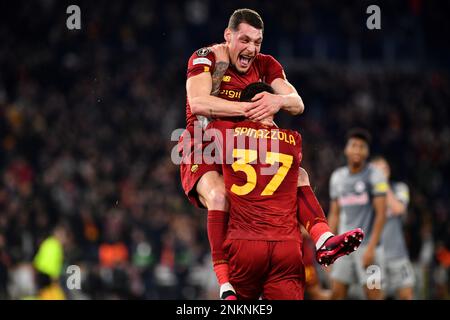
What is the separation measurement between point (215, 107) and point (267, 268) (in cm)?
128

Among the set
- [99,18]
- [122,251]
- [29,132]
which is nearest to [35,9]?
[99,18]

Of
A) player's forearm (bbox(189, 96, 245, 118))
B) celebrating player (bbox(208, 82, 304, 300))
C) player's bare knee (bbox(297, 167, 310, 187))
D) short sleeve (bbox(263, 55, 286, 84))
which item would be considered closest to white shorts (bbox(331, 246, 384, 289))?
short sleeve (bbox(263, 55, 286, 84))

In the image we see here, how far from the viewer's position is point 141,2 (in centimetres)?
2330

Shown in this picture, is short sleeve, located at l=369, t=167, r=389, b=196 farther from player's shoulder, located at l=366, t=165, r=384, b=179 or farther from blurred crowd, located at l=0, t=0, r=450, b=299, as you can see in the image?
blurred crowd, located at l=0, t=0, r=450, b=299

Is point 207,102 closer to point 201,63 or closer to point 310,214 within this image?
point 201,63

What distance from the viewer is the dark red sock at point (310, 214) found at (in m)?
6.07

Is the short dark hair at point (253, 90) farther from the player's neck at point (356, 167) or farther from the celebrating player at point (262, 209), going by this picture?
the player's neck at point (356, 167)

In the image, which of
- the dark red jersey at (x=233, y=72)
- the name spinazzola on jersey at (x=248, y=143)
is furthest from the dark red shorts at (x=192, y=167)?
the name spinazzola on jersey at (x=248, y=143)

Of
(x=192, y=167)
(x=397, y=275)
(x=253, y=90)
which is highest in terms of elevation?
(x=253, y=90)

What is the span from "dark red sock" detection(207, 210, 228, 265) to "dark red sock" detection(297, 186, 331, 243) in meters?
0.58

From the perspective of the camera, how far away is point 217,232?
6090mm

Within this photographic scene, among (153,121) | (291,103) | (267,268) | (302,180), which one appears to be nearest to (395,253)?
(302,180)

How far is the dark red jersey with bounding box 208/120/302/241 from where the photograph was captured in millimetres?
5859

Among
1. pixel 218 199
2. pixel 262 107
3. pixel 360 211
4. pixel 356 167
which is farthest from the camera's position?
pixel 356 167
